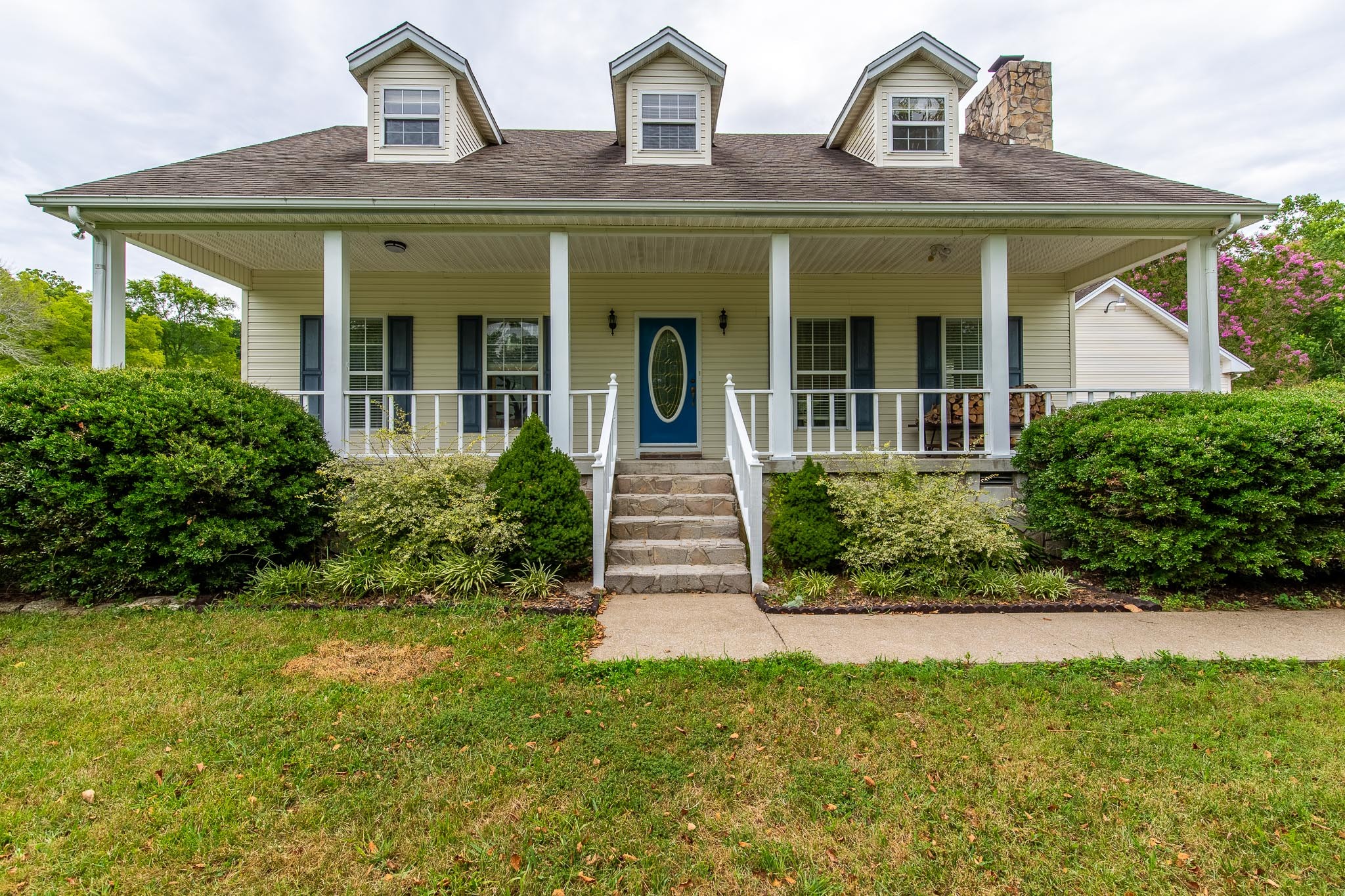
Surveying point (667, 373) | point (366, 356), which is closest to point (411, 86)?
point (366, 356)

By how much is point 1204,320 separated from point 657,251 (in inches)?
252

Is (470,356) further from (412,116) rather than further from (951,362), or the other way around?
(951,362)

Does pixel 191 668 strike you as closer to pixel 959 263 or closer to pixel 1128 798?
pixel 1128 798

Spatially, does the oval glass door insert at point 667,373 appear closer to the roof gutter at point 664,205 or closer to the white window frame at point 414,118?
the roof gutter at point 664,205

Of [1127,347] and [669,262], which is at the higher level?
[1127,347]

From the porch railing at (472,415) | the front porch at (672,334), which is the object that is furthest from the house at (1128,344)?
the porch railing at (472,415)

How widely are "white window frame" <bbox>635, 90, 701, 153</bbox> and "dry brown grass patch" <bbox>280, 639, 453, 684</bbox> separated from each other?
673 centimetres

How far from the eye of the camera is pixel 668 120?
7.62m

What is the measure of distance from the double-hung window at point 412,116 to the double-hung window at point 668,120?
2.78 meters

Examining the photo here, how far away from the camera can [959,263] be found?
7.92 meters

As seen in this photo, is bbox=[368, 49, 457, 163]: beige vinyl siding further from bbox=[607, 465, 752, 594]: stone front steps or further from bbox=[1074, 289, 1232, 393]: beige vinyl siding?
bbox=[1074, 289, 1232, 393]: beige vinyl siding

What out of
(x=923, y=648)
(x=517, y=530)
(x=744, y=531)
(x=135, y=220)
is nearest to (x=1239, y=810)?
(x=923, y=648)

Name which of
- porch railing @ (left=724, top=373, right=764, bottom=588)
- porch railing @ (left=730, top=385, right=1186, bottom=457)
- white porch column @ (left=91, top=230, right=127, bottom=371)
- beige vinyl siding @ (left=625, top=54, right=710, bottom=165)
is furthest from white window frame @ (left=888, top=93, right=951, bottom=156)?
white porch column @ (left=91, top=230, right=127, bottom=371)

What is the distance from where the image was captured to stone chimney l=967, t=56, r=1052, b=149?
361 inches
